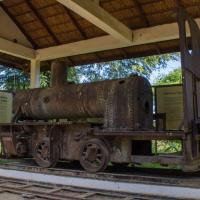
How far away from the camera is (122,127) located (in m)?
7.64

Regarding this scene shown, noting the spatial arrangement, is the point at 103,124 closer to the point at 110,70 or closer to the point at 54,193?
the point at 54,193

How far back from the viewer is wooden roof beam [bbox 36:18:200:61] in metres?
11.4

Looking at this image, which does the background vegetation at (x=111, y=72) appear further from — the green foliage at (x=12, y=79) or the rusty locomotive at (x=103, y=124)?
the rusty locomotive at (x=103, y=124)

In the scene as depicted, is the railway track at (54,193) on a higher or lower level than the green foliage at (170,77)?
lower

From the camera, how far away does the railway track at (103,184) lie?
231 inches

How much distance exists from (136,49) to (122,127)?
618 centimetres

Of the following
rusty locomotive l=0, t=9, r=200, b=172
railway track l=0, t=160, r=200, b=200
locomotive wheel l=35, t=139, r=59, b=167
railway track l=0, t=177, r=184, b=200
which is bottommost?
railway track l=0, t=177, r=184, b=200

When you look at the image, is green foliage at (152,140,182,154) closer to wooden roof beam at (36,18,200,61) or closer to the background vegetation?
wooden roof beam at (36,18,200,61)

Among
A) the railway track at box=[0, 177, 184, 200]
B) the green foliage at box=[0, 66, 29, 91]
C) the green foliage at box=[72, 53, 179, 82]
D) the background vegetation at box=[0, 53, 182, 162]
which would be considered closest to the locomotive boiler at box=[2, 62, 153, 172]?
the railway track at box=[0, 177, 184, 200]

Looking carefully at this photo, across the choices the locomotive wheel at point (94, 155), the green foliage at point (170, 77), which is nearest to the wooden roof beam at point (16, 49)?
the locomotive wheel at point (94, 155)

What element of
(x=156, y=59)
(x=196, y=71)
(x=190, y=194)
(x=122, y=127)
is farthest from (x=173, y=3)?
(x=156, y=59)

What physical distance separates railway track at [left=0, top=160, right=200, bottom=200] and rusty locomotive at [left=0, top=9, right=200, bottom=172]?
39 centimetres

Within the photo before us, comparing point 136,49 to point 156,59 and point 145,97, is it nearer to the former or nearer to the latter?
point 145,97

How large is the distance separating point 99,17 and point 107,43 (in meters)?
2.67
